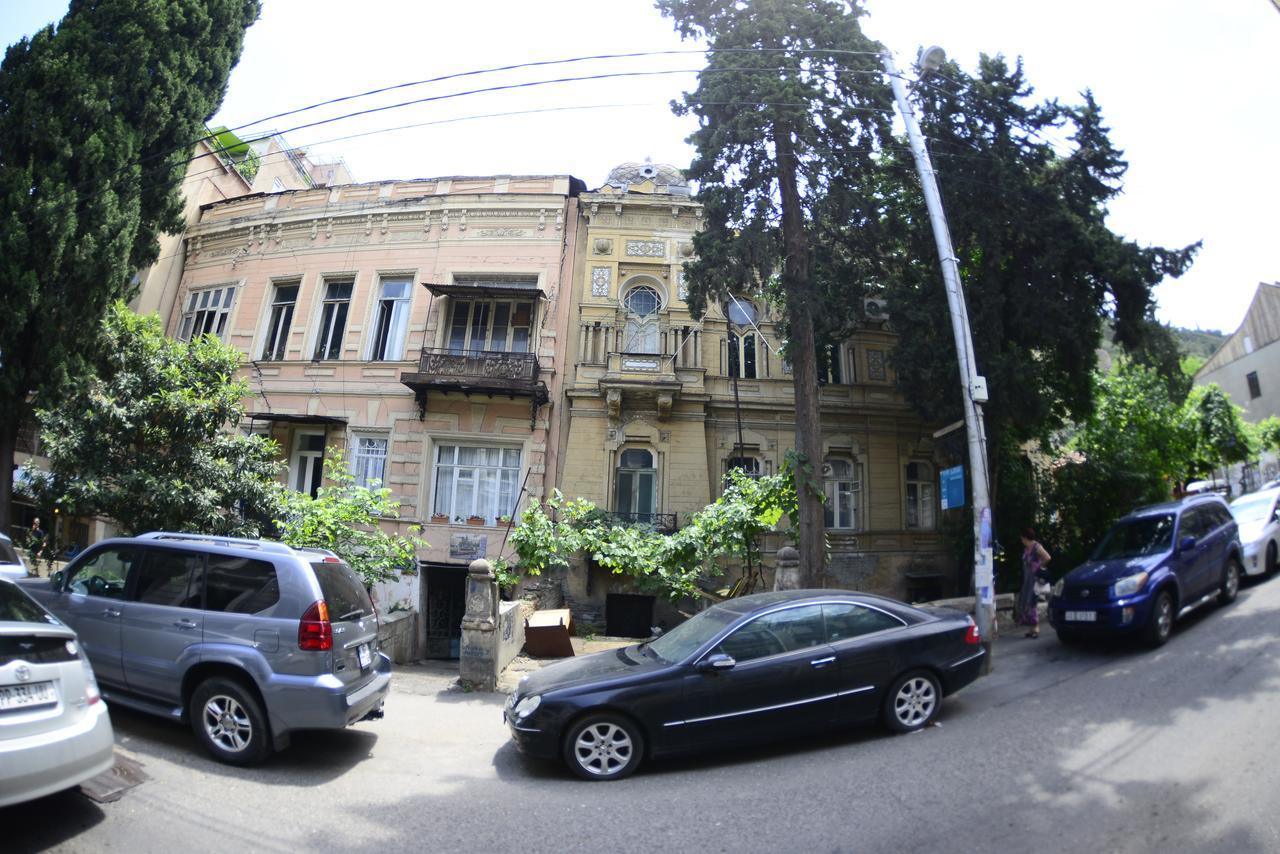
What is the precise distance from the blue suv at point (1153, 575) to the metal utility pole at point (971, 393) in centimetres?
101

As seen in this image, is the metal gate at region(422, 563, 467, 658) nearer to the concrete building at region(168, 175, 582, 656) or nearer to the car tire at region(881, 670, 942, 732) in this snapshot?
the concrete building at region(168, 175, 582, 656)

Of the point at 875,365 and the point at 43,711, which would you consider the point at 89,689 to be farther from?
the point at 875,365

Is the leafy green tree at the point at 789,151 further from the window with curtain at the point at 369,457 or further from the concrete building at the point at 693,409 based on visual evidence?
the window with curtain at the point at 369,457

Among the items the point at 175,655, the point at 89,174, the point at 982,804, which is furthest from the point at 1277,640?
the point at 89,174

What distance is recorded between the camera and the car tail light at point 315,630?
17.9ft

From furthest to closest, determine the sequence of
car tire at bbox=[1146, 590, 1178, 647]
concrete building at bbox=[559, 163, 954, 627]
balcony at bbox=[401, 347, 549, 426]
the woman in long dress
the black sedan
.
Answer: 1. concrete building at bbox=[559, 163, 954, 627]
2. balcony at bbox=[401, 347, 549, 426]
3. the woman in long dress
4. car tire at bbox=[1146, 590, 1178, 647]
5. the black sedan

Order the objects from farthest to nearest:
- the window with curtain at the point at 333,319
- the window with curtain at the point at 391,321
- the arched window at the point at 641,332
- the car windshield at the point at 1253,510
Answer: the window with curtain at the point at 333,319 → the window with curtain at the point at 391,321 → the arched window at the point at 641,332 → the car windshield at the point at 1253,510

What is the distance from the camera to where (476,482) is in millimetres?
15875

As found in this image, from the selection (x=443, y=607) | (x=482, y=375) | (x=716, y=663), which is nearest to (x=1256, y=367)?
(x=482, y=375)

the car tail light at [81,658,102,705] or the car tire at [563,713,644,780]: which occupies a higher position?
the car tail light at [81,658,102,705]

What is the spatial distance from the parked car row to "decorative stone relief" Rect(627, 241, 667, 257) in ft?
40.8

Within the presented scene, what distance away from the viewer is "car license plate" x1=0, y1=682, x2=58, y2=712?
12.3ft

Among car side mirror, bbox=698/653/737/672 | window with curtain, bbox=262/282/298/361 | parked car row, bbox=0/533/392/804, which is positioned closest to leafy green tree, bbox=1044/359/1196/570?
car side mirror, bbox=698/653/737/672

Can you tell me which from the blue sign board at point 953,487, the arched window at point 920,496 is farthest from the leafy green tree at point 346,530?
the arched window at point 920,496
